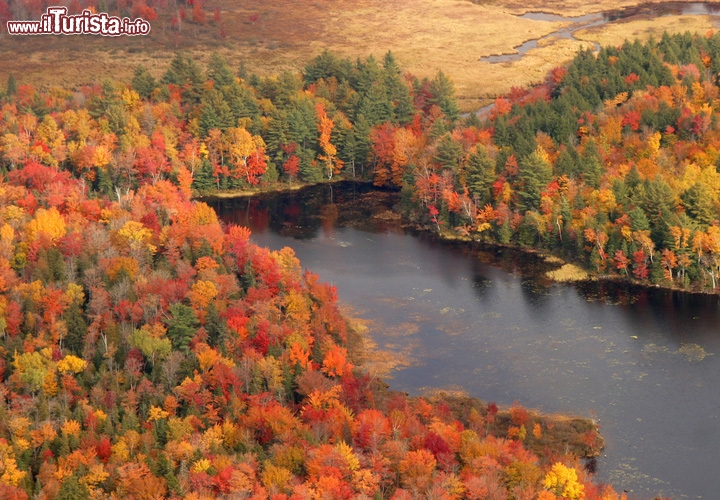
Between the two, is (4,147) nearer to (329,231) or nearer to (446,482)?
(329,231)

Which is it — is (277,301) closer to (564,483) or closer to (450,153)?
(564,483)

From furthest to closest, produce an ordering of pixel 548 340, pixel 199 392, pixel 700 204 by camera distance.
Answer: pixel 700 204
pixel 548 340
pixel 199 392

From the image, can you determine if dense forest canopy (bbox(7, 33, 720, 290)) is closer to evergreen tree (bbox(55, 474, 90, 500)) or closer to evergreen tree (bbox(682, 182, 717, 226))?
evergreen tree (bbox(682, 182, 717, 226))

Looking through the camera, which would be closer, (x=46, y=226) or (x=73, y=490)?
(x=73, y=490)

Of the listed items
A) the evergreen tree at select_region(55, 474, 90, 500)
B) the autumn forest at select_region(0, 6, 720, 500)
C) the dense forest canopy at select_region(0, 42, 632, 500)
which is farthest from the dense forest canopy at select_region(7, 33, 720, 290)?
the evergreen tree at select_region(55, 474, 90, 500)

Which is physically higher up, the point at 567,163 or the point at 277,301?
the point at 567,163

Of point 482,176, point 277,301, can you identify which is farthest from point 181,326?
point 482,176

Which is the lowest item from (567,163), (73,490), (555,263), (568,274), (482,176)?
(73,490)
